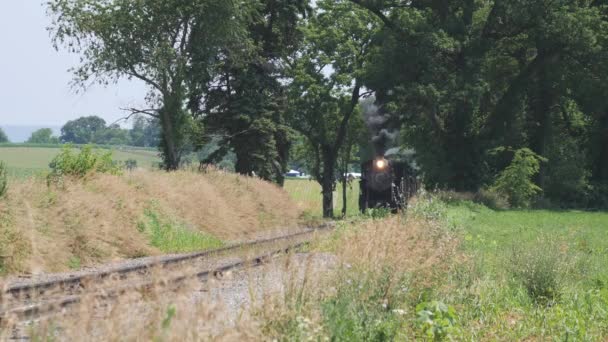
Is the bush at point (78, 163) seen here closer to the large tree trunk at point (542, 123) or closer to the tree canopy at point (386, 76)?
the tree canopy at point (386, 76)

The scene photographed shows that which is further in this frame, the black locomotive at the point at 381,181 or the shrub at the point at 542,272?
the black locomotive at the point at 381,181

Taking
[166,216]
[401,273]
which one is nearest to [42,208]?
[166,216]

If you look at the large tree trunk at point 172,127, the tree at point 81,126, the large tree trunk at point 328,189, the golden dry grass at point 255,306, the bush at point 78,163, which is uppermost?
the tree at point 81,126

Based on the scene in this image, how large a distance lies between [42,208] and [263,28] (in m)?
34.9

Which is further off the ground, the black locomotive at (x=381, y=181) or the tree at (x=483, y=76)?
the tree at (x=483, y=76)

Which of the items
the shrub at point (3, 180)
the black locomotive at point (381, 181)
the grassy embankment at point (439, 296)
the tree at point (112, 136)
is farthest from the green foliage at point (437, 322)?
the tree at point (112, 136)

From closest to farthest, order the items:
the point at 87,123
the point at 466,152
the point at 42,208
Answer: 1. the point at 42,208
2. the point at 466,152
3. the point at 87,123

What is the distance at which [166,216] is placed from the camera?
917 inches

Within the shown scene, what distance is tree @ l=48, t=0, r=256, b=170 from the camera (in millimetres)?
39688

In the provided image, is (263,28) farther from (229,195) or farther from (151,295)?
(151,295)

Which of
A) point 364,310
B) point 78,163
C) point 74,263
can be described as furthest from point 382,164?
point 364,310

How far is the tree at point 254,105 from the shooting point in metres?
46.3

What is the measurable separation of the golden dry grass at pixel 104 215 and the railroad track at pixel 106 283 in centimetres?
150

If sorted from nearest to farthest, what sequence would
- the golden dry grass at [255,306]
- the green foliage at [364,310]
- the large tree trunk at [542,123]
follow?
the golden dry grass at [255,306], the green foliage at [364,310], the large tree trunk at [542,123]
